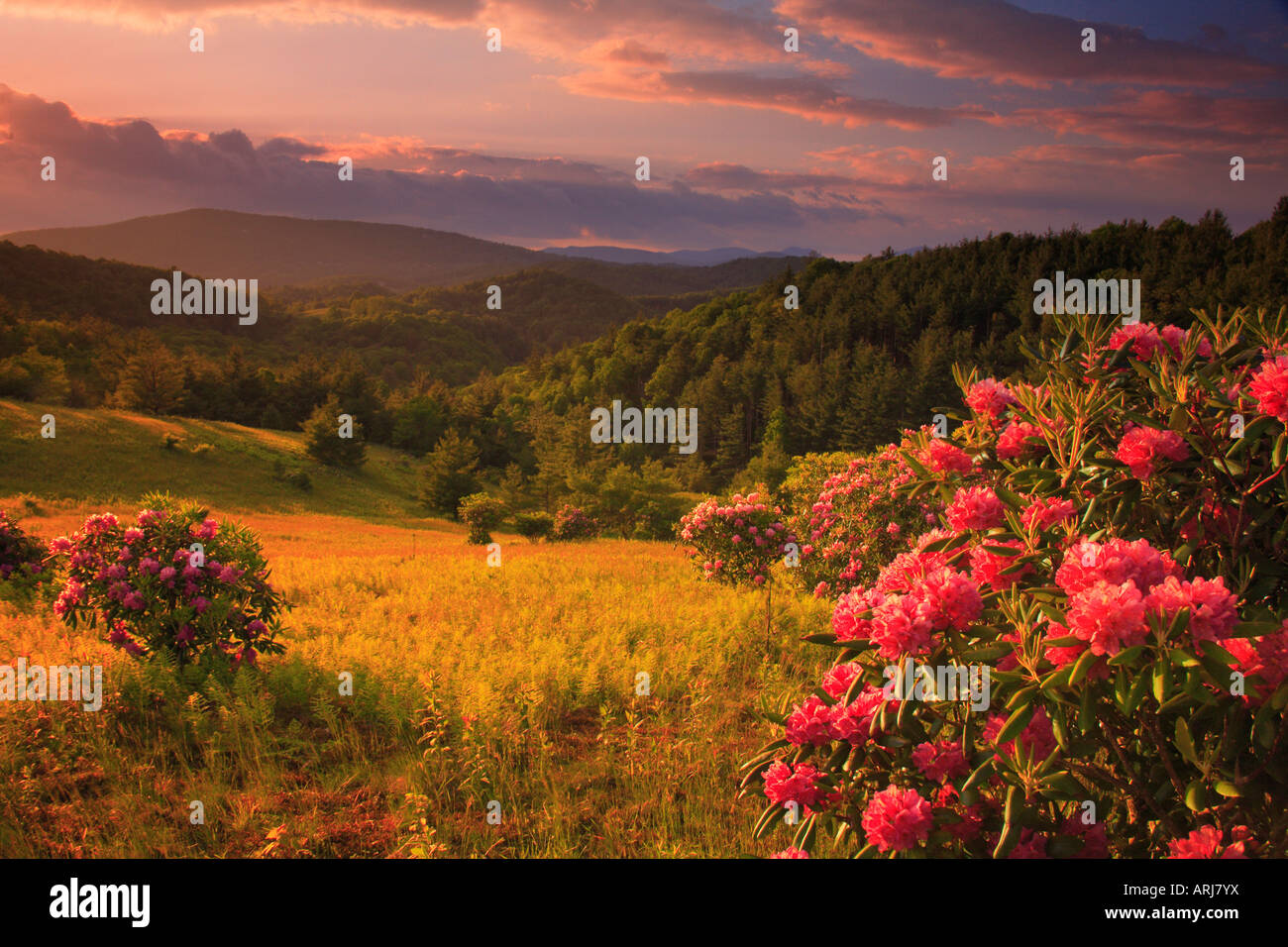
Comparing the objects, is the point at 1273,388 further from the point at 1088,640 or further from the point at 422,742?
the point at 422,742

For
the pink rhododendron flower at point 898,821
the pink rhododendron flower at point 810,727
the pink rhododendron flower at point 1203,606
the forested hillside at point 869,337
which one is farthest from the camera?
the forested hillside at point 869,337

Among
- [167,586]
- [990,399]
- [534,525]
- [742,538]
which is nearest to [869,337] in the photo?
[534,525]

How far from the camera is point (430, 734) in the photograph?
5.24 meters

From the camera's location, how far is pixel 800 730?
106 inches

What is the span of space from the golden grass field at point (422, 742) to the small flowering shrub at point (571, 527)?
23.6 metres

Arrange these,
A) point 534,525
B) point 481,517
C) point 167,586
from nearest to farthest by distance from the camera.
A: 1. point 167,586
2. point 481,517
3. point 534,525

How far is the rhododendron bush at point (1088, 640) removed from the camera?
6.71 ft

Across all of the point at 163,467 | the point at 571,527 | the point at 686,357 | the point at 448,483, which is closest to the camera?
the point at 571,527

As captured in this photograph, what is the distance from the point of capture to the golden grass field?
167 inches

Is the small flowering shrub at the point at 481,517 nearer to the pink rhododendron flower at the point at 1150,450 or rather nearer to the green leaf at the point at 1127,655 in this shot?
the pink rhododendron flower at the point at 1150,450

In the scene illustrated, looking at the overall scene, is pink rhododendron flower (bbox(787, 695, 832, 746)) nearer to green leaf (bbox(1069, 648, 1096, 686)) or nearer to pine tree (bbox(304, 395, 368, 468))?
green leaf (bbox(1069, 648, 1096, 686))

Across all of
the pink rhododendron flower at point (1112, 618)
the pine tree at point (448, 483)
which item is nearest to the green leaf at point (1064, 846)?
the pink rhododendron flower at point (1112, 618)

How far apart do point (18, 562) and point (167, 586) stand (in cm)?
658

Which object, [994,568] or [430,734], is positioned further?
[430,734]
